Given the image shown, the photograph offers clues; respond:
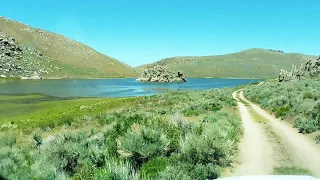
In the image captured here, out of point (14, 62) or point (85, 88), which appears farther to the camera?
point (14, 62)

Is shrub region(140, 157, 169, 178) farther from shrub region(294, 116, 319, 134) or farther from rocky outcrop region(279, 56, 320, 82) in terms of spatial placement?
rocky outcrop region(279, 56, 320, 82)

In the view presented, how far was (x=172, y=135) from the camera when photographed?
12945 mm

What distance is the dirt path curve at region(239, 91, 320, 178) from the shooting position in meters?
11.8

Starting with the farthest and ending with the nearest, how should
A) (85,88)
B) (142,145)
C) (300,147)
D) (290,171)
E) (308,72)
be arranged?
(85,88)
(308,72)
(300,147)
(142,145)
(290,171)

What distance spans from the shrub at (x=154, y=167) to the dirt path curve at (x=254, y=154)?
2.56 m

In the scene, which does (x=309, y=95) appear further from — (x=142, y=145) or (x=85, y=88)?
(x=85, y=88)

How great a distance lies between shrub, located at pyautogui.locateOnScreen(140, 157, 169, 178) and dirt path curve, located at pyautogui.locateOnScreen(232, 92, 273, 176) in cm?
256

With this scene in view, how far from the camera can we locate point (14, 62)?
6821 inches

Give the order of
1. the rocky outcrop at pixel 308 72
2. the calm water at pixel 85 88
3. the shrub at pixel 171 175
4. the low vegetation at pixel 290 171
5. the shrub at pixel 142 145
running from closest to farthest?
1. the shrub at pixel 171 175
2. the low vegetation at pixel 290 171
3. the shrub at pixel 142 145
4. the rocky outcrop at pixel 308 72
5. the calm water at pixel 85 88

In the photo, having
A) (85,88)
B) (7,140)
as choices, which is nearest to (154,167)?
(7,140)

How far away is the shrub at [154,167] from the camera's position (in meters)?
9.27

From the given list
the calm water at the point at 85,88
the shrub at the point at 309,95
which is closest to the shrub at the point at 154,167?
the shrub at the point at 309,95

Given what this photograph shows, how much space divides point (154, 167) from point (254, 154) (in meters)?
5.58

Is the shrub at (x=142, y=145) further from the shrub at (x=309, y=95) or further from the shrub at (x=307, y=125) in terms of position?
the shrub at (x=309, y=95)
